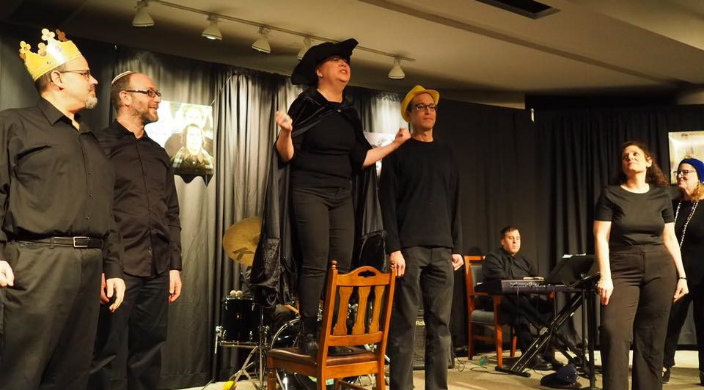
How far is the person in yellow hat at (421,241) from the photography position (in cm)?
330

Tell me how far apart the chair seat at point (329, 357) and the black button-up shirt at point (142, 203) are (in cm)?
72

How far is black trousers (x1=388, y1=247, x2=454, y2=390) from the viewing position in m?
3.29

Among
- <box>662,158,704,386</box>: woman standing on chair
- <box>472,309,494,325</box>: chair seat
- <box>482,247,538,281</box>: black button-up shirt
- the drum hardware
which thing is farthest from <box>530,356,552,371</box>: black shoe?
the drum hardware

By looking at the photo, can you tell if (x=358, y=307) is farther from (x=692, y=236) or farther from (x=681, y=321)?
(x=681, y=321)

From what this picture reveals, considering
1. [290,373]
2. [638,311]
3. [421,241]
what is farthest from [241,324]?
[638,311]

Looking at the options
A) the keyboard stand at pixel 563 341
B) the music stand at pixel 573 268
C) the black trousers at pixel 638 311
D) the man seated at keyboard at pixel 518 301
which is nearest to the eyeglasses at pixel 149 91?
the black trousers at pixel 638 311

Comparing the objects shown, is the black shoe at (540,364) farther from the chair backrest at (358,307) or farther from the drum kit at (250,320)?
the chair backrest at (358,307)

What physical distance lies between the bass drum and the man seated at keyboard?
2.28 metres

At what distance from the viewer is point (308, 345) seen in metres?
2.75

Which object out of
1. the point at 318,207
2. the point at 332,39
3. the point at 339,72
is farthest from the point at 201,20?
the point at 318,207

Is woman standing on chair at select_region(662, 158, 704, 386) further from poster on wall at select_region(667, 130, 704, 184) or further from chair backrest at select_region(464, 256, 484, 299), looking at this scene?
poster on wall at select_region(667, 130, 704, 184)

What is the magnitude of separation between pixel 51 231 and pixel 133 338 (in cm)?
97

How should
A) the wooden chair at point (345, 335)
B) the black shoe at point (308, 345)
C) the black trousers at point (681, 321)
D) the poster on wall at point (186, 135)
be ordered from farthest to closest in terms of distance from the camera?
the poster on wall at point (186, 135) → the black trousers at point (681, 321) → the black shoe at point (308, 345) → the wooden chair at point (345, 335)

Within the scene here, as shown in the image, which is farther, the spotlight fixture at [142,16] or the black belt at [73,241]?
the spotlight fixture at [142,16]
